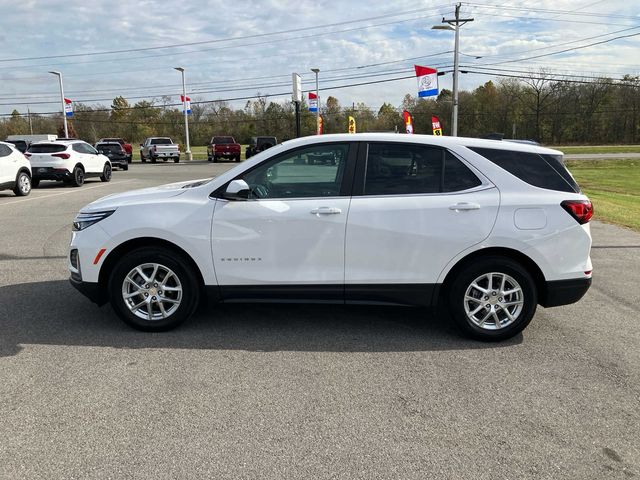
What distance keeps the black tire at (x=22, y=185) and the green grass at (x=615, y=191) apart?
1579 centimetres

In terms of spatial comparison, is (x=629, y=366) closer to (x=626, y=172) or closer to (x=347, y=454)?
(x=347, y=454)

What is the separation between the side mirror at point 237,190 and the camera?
4.38 meters

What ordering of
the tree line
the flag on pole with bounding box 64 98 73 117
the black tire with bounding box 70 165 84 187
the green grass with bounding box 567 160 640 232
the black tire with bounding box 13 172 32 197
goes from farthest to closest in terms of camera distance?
1. the tree line
2. the flag on pole with bounding box 64 98 73 117
3. the black tire with bounding box 70 165 84 187
4. the black tire with bounding box 13 172 32 197
5. the green grass with bounding box 567 160 640 232

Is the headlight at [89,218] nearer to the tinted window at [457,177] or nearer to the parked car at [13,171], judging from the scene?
the tinted window at [457,177]

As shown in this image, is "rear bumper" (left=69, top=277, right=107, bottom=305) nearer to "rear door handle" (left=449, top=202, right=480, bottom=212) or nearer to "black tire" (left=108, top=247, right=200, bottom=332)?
"black tire" (left=108, top=247, right=200, bottom=332)

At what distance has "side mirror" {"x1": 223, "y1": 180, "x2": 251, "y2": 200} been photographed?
438 cm

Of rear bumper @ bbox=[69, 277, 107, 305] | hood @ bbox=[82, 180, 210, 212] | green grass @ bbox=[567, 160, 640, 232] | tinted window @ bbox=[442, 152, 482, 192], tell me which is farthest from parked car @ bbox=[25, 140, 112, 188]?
tinted window @ bbox=[442, 152, 482, 192]

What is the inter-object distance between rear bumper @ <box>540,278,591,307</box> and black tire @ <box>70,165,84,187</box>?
1846cm

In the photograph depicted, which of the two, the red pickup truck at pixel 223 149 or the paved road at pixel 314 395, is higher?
the red pickup truck at pixel 223 149

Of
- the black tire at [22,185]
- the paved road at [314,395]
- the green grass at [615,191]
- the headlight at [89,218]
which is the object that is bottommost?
the paved road at [314,395]

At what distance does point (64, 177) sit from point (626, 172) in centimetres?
2730

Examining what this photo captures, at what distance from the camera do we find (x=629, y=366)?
4121 millimetres

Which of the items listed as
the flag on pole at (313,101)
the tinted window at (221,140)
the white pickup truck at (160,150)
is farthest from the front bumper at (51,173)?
the flag on pole at (313,101)

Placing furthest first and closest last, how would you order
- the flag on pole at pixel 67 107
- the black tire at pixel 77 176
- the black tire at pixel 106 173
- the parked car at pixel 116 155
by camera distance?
the flag on pole at pixel 67 107 < the parked car at pixel 116 155 < the black tire at pixel 106 173 < the black tire at pixel 77 176
